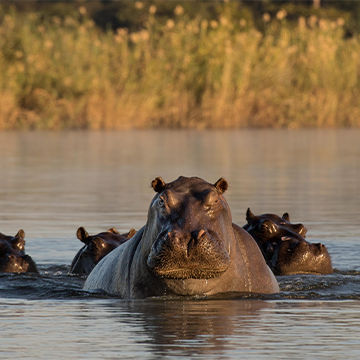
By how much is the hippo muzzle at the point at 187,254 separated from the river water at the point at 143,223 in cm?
21

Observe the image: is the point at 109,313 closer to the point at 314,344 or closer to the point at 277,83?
the point at 314,344

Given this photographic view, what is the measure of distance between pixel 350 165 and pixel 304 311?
10.9 meters

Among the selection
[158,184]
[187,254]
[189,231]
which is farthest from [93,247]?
[187,254]

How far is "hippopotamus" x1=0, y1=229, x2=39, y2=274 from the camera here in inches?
265

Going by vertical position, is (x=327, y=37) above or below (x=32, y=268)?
above

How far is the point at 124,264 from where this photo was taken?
17.9 feet

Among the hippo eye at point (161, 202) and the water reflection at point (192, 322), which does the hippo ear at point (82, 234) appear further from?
the hippo eye at point (161, 202)

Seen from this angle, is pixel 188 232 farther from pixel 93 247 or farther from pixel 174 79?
pixel 174 79

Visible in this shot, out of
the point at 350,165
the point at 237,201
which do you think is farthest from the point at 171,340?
the point at 350,165

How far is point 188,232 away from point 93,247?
2.22 m

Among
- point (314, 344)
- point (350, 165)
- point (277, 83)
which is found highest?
point (277, 83)

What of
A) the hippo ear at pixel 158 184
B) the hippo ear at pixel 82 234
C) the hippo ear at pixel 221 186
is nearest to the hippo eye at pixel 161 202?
the hippo ear at pixel 158 184

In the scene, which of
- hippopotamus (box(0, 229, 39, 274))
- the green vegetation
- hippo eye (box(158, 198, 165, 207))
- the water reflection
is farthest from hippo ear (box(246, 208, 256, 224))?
the green vegetation

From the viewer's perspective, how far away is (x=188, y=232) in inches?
189
